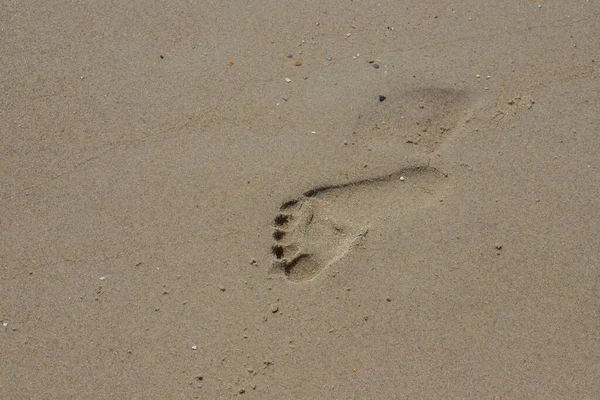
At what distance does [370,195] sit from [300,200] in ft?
1.01

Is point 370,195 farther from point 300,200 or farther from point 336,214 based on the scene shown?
point 300,200

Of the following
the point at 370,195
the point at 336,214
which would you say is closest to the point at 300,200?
the point at 336,214

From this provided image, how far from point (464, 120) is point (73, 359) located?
1965 millimetres

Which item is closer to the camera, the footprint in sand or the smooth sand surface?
the smooth sand surface

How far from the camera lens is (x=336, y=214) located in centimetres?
255

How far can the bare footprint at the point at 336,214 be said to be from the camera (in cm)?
249

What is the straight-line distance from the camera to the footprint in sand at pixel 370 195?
250 centimetres

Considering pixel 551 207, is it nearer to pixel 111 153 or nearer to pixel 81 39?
pixel 111 153

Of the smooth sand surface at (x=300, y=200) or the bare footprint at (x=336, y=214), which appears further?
the bare footprint at (x=336, y=214)

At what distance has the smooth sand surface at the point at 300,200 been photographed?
238 centimetres

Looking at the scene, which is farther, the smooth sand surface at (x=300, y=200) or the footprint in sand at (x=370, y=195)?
the footprint in sand at (x=370, y=195)

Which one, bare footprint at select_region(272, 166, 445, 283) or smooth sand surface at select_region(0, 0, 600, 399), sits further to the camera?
bare footprint at select_region(272, 166, 445, 283)

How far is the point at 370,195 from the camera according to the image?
257 cm

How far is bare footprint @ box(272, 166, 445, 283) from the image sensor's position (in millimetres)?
2490
